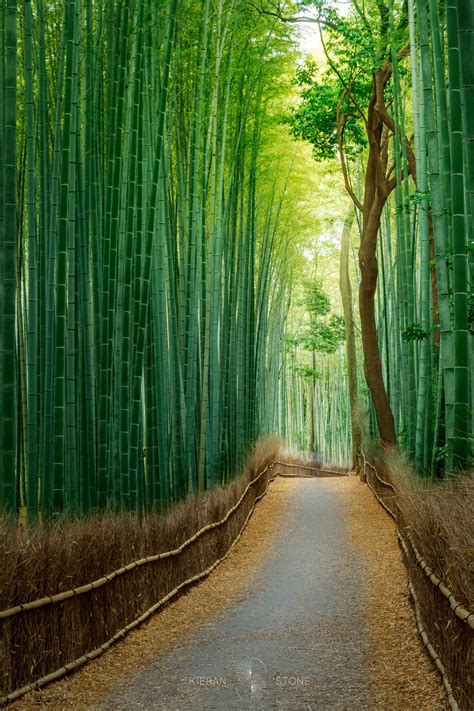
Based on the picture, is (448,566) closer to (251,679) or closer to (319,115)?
(251,679)

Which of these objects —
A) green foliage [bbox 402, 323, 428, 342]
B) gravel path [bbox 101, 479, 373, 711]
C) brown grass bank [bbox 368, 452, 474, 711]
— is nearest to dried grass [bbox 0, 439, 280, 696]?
gravel path [bbox 101, 479, 373, 711]

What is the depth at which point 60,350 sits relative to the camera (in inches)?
177

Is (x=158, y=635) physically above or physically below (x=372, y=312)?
below

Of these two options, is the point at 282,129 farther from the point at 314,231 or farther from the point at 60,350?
the point at 60,350

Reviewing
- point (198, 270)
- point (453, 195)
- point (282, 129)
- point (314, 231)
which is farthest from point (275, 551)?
point (314, 231)

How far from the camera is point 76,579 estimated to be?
3418 millimetres

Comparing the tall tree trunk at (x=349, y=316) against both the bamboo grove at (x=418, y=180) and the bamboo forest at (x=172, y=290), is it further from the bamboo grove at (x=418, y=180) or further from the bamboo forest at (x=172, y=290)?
the bamboo forest at (x=172, y=290)

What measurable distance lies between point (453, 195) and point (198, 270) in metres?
2.96

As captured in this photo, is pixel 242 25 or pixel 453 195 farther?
pixel 242 25

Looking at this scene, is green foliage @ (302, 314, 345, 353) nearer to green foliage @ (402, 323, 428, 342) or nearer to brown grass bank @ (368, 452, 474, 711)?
green foliage @ (402, 323, 428, 342)

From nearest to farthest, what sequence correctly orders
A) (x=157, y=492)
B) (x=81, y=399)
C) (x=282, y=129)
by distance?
(x=81, y=399)
(x=157, y=492)
(x=282, y=129)

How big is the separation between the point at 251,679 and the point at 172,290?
3.56 m

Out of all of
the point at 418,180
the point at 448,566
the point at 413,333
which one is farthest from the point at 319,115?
the point at 448,566

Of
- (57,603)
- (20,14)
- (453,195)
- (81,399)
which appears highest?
(20,14)
